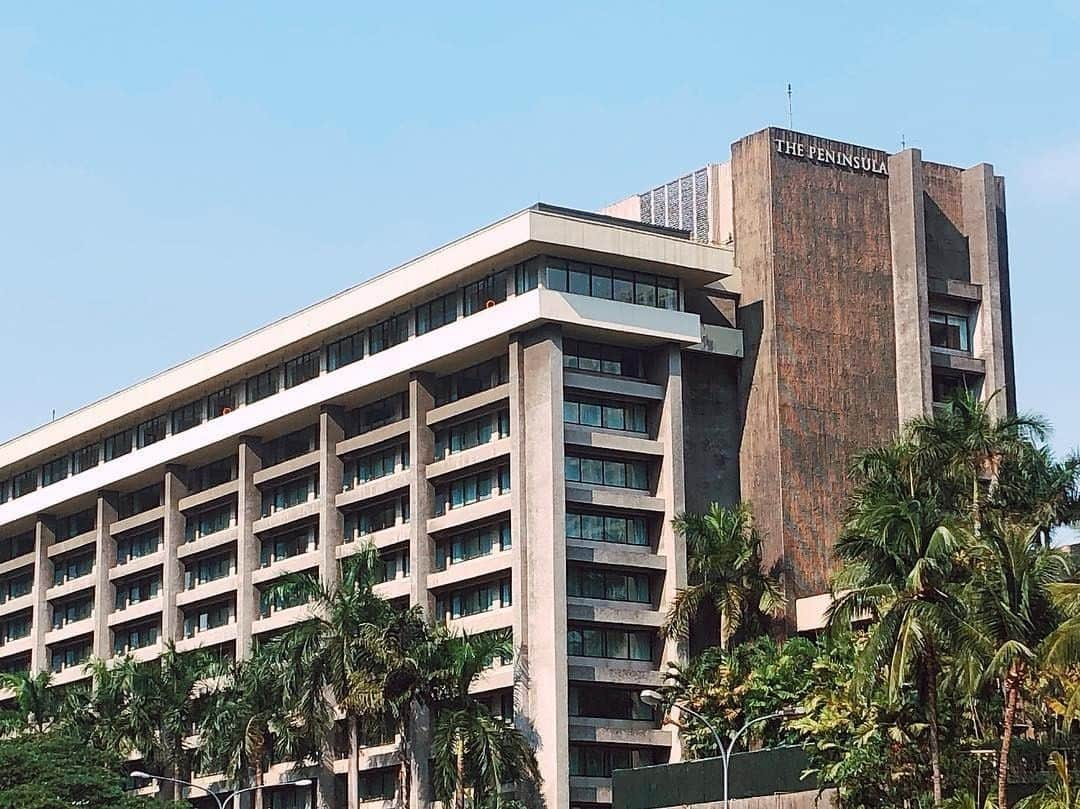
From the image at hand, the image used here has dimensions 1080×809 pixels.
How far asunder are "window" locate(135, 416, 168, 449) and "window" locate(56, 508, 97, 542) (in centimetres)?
801

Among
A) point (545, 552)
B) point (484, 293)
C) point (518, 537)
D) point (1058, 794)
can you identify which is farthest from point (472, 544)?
point (1058, 794)

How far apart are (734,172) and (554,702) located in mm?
27328

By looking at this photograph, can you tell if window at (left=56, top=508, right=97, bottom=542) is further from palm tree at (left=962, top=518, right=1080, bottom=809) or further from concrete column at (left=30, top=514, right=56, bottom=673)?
palm tree at (left=962, top=518, right=1080, bottom=809)

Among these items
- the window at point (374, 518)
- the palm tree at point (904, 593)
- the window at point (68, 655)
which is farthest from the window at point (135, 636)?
the palm tree at point (904, 593)

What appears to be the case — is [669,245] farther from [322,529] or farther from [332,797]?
[332,797]

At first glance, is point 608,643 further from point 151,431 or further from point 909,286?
point 151,431

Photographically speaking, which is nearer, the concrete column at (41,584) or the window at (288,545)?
the window at (288,545)

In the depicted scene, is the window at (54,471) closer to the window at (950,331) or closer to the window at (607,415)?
the window at (607,415)

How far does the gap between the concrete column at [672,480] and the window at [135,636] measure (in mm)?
36413

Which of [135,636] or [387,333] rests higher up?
[387,333]

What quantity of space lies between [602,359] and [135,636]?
127 feet

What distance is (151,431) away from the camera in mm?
117125

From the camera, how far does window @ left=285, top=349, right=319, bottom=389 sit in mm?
104250

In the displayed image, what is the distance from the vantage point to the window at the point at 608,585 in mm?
90625
